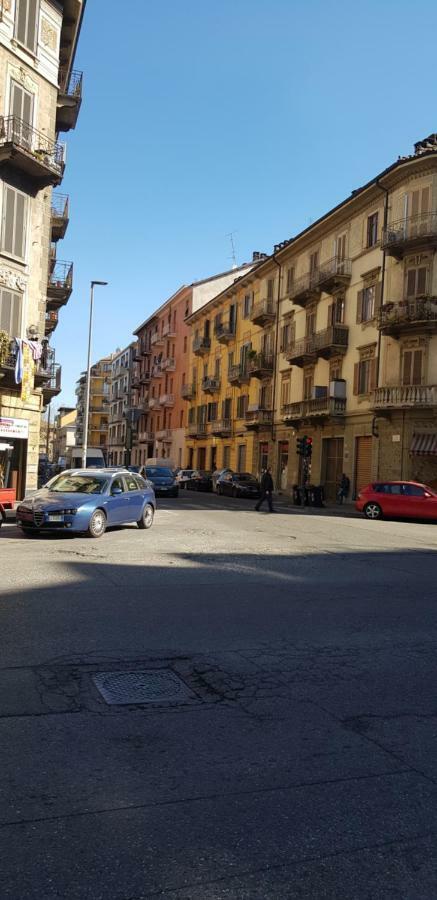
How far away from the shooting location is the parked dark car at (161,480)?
3419 centimetres

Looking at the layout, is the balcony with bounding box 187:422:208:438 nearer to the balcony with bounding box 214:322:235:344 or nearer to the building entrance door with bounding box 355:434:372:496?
the balcony with bounding box 214:322:235:344

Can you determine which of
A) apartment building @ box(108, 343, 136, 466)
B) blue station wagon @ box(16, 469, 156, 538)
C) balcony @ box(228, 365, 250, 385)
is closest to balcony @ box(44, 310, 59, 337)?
balcony @ box(228, 365, 250, 385)

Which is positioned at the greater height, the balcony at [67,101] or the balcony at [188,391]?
the balcony at [67,101]

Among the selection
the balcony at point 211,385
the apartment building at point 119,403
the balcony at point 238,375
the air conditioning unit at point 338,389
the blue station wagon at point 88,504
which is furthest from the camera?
the apartment building at point 119,403

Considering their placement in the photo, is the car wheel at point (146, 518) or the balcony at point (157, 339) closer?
the car wheel at point (146, 518)

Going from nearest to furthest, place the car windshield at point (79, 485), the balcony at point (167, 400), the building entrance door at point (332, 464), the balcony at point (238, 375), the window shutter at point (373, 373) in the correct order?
the car windshield at point (79, 485) < the window shutter at point (373, 373) < the building entrance door at point (332, 464) < the balcony at point (238, 375) < the balcony at point (167, 400)

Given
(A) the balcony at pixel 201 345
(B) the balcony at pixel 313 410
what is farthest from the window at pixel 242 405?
(B) the balcony at pixel 313 410

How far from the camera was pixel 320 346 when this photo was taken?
36750 millimetres

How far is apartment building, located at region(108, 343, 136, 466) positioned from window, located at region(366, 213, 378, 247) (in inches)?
2137

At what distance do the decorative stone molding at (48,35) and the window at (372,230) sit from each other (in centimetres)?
1559

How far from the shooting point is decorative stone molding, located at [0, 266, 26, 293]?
77.8 feet

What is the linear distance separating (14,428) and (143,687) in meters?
20.3

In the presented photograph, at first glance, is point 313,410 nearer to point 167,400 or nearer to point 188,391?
point 188,391

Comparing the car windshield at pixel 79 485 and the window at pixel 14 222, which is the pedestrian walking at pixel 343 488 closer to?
the window at pixel 14 222
